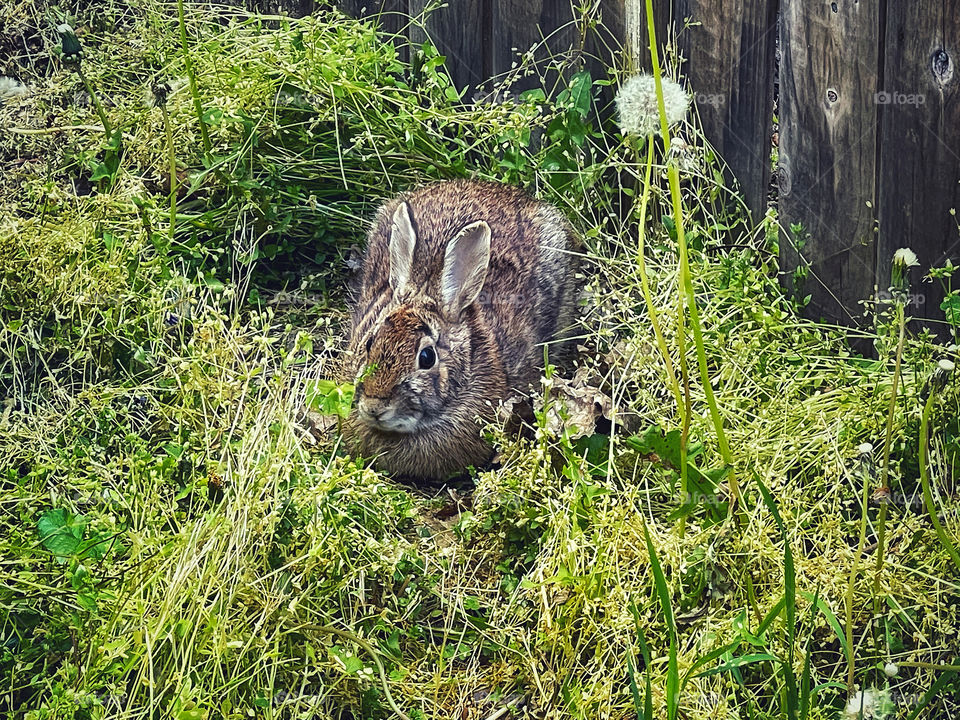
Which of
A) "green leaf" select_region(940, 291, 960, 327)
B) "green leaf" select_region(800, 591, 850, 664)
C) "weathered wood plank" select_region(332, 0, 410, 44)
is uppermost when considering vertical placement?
"weathered wood plank" select_region(332, 0, 410, 44)

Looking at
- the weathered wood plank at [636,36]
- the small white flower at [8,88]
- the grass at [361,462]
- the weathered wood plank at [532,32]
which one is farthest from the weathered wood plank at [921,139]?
the small white flower at [8,88]

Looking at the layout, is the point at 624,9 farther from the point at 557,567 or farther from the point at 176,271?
the point at 557,567

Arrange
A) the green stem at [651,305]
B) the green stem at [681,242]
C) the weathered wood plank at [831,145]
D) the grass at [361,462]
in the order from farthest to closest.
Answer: the weathered wood plank at [831,145]
the grass at [361,462]
the green stem at [651,305]
the green stem at [681,242]

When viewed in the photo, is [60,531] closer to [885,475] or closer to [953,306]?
[885,475]

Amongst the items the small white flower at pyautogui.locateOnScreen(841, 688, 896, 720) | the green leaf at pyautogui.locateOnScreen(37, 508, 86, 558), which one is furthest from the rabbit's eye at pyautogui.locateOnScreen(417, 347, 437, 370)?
the small white flower at pyautogui.locateOnScreen(841, 688, 896, 720)

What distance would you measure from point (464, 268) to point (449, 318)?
0.20 metres

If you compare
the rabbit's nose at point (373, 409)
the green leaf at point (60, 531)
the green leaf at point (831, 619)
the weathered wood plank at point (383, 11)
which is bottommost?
the green leaf at point (831, 619)

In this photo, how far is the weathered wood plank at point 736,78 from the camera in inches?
165

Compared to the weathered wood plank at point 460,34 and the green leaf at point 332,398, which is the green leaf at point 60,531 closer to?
the green leaf at point 332,398

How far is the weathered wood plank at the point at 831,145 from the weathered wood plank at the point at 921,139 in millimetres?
67

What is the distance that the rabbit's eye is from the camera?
389 cm

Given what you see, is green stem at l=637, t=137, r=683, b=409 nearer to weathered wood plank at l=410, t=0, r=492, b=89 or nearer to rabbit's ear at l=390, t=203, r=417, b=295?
rabbit's ear at l=390, t=203, r=417, b=295

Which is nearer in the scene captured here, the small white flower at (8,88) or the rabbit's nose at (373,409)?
the rabbit's nose at (373,409)

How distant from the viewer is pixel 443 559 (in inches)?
134
